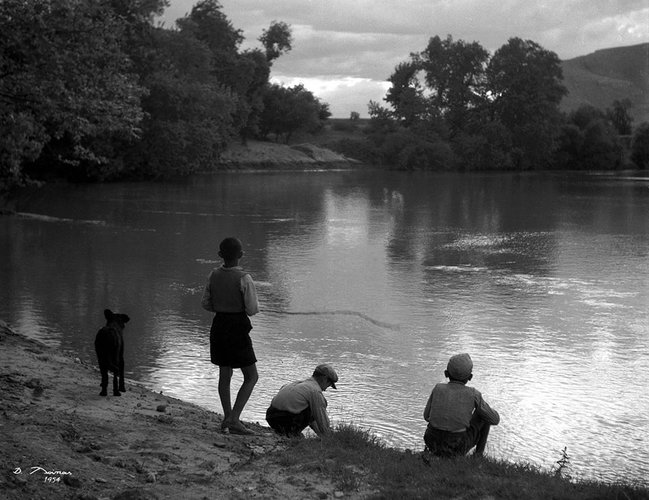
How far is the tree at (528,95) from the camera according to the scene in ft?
278

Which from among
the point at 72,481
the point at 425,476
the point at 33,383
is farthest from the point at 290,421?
the point at 33,383

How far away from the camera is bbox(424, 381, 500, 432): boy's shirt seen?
7.20m

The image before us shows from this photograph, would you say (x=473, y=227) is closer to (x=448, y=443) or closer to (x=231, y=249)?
(x=231, y=249)

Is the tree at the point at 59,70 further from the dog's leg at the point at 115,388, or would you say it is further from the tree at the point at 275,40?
the tree at the point at 275,40

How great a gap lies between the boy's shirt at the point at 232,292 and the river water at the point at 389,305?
Answer: 7.74ft

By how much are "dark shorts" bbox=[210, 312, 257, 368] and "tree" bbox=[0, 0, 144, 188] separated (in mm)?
3453

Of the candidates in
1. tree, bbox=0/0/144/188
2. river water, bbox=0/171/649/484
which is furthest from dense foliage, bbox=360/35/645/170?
tree, bbox=0/0/144/188

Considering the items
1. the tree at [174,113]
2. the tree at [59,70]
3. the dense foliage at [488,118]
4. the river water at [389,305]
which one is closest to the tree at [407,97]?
the dense foliage at [488,118]

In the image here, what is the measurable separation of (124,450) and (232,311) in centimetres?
147

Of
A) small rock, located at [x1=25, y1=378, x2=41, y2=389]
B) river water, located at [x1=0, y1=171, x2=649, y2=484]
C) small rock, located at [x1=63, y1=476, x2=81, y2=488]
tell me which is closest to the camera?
small rock, located at [x1=63, y1=476, x2=81, y2=488]

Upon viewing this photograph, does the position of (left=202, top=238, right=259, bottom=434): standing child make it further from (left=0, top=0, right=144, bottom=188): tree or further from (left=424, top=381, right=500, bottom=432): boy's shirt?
(left=0, top=0, right=144, bottom=188): tree

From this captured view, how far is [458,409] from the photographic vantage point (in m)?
7.20

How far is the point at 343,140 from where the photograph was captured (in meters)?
87.4

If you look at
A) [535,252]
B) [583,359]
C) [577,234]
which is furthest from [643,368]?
[577,234]
